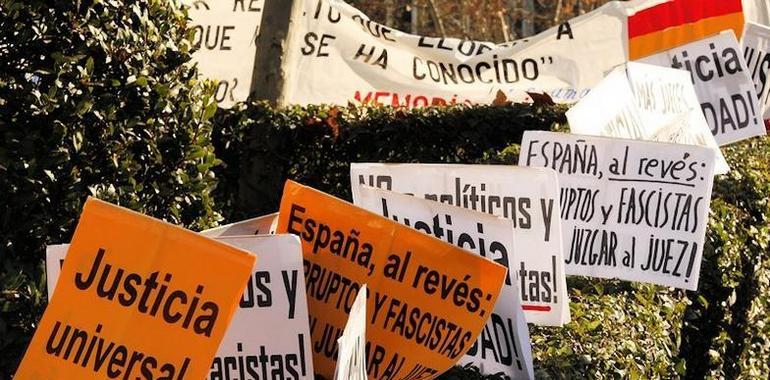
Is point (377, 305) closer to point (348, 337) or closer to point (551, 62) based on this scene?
point (348, 337)

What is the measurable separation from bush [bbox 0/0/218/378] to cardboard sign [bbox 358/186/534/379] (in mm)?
1291

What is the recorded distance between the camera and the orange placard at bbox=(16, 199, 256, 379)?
2.69 m

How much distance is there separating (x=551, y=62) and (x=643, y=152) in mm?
7314

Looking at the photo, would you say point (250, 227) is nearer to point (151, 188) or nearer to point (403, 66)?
point (151, 188)

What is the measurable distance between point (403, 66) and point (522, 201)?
311 inches

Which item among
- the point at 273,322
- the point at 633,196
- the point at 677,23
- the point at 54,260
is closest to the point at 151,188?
the point at 633,196

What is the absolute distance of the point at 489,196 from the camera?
426 centimetres

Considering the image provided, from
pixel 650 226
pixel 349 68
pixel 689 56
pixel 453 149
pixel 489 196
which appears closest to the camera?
pixel 489 196

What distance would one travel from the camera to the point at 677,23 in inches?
364

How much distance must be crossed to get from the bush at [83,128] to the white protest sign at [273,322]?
1.26 meters

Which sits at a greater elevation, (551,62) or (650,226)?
(551,62)

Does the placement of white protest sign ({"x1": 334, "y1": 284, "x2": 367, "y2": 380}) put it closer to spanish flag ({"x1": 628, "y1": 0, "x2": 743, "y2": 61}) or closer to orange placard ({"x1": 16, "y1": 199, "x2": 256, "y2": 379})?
orange placard ({"x1": 16, "y1": 199, "x2": 256, "y2": 379})

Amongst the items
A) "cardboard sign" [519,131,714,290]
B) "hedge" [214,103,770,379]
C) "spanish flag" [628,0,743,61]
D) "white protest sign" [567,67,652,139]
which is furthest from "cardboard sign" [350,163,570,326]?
"spanish flag" [628,0,743,61]

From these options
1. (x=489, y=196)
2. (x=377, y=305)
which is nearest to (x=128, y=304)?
(x=377, y=305)
